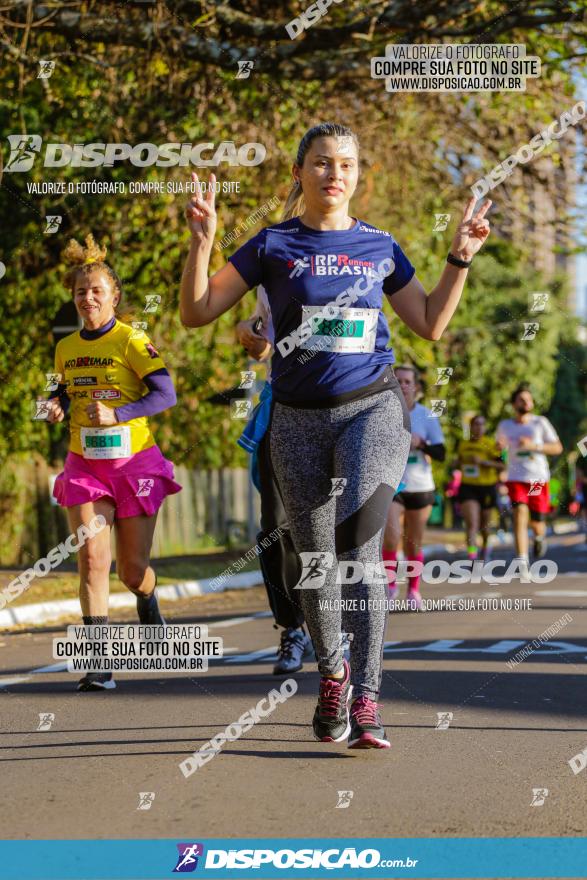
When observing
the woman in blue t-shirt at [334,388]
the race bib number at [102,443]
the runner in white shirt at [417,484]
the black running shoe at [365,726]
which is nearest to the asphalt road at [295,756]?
the black running shoe at [365,726]

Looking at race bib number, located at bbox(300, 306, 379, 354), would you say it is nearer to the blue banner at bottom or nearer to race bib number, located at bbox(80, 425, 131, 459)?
the blue banner at bottom

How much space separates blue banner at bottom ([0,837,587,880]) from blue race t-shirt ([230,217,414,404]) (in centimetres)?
163

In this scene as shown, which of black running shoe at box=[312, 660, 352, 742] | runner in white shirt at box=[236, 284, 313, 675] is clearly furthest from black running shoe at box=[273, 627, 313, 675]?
black running shoe at box=[312, 660, 352, 742]

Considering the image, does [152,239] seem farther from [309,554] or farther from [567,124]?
[309,554]

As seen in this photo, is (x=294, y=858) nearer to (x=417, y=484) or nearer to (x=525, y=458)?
(x=417, y=484)

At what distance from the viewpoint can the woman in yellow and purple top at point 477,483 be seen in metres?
17.0

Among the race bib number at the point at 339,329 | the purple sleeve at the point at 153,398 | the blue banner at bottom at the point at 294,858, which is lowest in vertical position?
the blue banner at bottom at the point at 294,858

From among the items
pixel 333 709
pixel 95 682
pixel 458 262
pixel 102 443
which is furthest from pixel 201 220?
pixel 95 682

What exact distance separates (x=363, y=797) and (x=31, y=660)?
442 centimetres

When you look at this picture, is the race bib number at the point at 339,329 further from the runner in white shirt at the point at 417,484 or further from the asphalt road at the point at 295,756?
the runner in white shirt at the point at 417,484

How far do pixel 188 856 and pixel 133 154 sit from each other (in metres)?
12.5

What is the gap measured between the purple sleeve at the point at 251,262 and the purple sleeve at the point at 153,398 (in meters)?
1.93

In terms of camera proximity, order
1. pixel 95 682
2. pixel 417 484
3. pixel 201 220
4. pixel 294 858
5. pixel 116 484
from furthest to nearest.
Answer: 1. pixel 417 484
2. pixel 116 484
3. pixel 95 682
4. pixel 201 220
5. pixel 294 858

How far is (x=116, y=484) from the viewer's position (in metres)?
6.71
